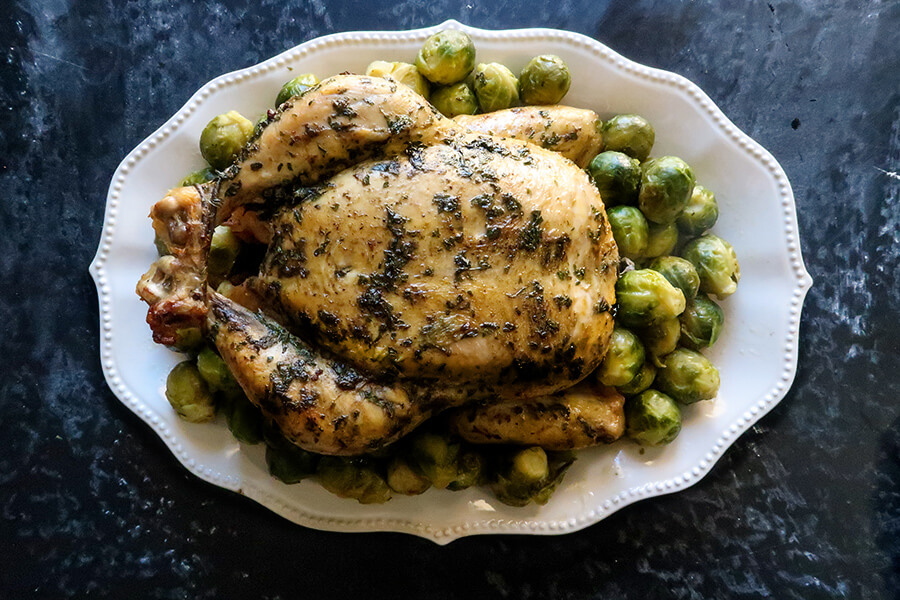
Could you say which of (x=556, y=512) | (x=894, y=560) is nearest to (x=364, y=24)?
(x=556, y=512)

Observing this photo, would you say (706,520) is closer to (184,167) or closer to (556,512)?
(556,512)

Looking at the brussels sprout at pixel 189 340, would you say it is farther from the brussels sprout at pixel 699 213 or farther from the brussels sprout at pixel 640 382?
the brussels sprout at pixel 699 213

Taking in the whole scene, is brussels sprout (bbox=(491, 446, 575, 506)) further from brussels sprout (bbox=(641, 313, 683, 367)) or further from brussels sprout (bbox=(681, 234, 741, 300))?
brussels sprout (bbox=(681, 234, 741, 300))

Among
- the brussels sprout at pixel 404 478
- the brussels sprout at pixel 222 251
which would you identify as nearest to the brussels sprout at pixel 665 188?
the brussels sprout at pixel 404 478

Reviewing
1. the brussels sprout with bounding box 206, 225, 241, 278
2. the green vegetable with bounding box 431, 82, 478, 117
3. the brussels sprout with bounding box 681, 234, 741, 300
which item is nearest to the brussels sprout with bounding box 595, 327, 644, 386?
the brussels sprout with bounding box 681, 234, 741, 300

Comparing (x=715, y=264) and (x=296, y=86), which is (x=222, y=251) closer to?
(x=296, y=86)

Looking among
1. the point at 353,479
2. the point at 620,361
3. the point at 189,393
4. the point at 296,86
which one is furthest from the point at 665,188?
the point at 189,393
